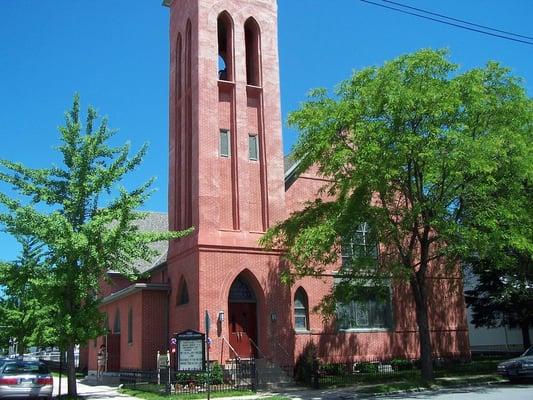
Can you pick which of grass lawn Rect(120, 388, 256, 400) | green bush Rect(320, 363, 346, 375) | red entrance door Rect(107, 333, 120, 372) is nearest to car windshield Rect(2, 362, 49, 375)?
grass lawn Rect(120, 388, 256, 400)

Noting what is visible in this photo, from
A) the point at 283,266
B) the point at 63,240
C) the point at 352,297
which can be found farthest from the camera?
the point at 283,266

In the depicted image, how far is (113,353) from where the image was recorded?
30.5 metres

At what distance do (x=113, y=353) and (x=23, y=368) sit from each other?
1162 cm

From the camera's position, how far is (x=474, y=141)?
18.8 meters

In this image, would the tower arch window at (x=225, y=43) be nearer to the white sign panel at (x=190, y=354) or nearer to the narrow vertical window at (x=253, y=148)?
the narrow vertical window at (x=253, y=148)

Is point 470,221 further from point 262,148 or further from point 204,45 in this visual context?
point 204,45

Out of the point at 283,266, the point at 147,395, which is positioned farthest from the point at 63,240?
the point at 283,266

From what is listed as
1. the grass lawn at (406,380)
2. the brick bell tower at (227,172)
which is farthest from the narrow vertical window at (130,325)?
the grass lawn at (406,380)

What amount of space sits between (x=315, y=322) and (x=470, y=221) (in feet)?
29.5

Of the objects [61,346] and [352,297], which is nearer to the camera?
[61,346]

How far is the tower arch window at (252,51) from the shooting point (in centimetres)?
2808

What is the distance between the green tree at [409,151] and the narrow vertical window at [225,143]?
4.98 metres

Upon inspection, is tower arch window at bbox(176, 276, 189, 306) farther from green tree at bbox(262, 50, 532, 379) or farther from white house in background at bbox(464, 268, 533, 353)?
white house in background at bbox(464, 268, 533, 353)

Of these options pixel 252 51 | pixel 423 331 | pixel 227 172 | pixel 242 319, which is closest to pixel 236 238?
pixel 227 172
